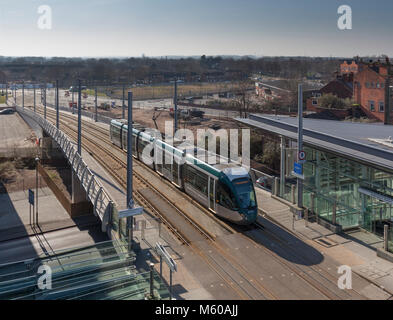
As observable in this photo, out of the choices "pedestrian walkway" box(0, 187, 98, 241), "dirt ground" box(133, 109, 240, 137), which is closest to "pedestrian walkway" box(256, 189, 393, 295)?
"pedestrian walkway" box(0, 187, 98, 241)

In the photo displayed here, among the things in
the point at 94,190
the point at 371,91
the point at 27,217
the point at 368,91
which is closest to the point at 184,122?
the point at 368,91

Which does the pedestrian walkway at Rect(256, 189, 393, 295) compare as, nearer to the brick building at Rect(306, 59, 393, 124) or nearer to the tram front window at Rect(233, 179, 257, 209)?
the tram front window at Rect(233, 179, 257, 209)

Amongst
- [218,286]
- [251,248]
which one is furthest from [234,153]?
[218,286]

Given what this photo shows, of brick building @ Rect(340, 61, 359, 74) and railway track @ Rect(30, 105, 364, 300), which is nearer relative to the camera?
railway track @ Rect(30, 105, 364, 300)

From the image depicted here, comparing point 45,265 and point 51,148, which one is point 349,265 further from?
point 51,148

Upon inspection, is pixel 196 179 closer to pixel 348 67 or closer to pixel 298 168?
pixel 298 168

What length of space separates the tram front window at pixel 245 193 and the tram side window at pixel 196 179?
211 centimetres

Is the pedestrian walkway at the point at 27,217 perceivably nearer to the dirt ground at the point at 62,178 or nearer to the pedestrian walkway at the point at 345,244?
the dirt ground at the point at 62,178

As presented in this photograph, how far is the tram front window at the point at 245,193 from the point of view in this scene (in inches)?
689

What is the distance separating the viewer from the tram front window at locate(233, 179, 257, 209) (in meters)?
17.5

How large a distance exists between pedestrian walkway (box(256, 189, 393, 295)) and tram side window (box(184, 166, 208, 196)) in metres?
3.17

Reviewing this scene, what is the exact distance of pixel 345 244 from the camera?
662 inches

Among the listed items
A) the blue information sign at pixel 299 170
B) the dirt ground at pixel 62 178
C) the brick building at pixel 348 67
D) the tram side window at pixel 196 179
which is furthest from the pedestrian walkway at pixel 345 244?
the brick building at pixel 348 67
